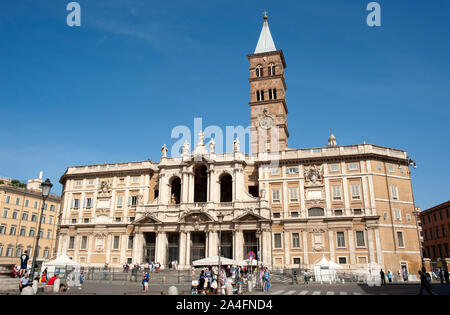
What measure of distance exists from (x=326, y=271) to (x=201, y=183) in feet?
77.3

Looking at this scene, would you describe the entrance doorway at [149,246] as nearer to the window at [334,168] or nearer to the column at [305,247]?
the column at [305,247]

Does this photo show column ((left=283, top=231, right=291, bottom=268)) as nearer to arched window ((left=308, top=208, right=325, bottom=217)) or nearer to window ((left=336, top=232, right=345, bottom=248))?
arched window ((left=308, top=208, right=325, bottom=217))

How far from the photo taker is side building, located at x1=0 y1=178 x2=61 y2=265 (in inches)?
2525

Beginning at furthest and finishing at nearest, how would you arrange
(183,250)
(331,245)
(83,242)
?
(83,242)
(183,250)
(331,245)

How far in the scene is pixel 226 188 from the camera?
54.1m

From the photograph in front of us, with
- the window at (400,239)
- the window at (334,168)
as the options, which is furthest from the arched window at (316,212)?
the window at (400,239)

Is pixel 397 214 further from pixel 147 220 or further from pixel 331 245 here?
pixel 147 220

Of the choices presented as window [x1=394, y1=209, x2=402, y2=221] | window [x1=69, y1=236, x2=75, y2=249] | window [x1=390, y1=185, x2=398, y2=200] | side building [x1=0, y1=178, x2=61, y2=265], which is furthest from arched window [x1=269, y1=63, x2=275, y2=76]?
side building [x1=0, y1=178, x2=61, y2=265]

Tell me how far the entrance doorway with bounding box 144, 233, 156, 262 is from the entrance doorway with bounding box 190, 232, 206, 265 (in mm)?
6230

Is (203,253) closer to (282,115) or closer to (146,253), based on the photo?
(146,253)

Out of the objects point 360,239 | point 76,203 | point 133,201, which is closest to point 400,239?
point 360,239

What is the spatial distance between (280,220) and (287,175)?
20.8 feet
